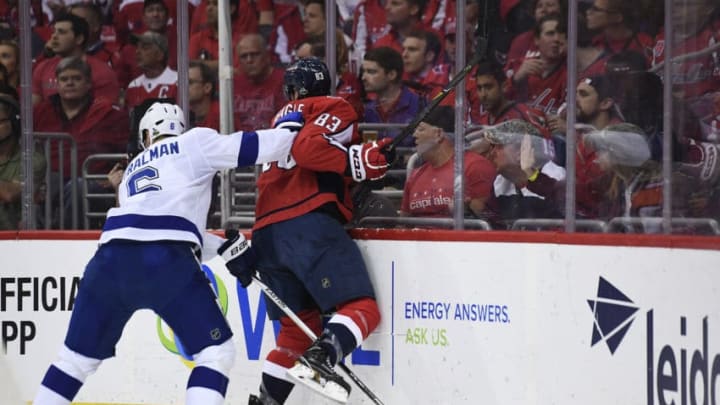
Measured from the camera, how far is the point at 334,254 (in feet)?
16.4

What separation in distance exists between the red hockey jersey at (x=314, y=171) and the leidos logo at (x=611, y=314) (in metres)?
1.09

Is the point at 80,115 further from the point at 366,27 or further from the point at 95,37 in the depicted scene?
the point at 366,27

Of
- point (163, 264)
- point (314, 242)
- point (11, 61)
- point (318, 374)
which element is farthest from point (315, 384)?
point (11, 61)

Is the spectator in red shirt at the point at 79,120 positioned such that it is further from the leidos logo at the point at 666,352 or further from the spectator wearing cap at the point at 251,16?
the leidos logo at the point at 666,352

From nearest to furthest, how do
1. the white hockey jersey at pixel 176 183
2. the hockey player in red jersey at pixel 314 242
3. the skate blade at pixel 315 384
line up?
the white hockey jersey at pixel 176 183 < the skate blade at pixel 315 384 < the hockey player in red jersey at pixel 314 242

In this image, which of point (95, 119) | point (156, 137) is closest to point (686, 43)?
point (156, 137)

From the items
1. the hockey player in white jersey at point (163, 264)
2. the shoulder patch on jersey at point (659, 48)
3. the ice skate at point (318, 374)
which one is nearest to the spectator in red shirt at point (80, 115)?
the hockey player in white jersey at point (163, 264)

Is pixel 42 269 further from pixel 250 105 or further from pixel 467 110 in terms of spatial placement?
pixel 467 110

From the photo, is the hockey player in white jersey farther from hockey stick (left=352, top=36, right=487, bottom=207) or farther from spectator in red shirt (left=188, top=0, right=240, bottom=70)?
spectator in red shirt (left=188, top=0, right=240, bottom=70)

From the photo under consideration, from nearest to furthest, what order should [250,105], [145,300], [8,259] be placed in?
[145,300], [250,105], [8,259]

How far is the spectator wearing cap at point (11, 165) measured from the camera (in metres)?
5.86

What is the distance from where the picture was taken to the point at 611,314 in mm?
4316

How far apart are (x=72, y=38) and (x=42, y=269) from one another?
973mm

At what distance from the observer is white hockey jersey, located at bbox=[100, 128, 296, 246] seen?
4.62 meters
